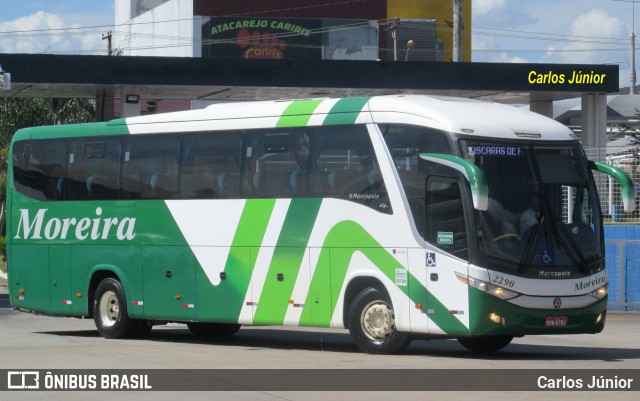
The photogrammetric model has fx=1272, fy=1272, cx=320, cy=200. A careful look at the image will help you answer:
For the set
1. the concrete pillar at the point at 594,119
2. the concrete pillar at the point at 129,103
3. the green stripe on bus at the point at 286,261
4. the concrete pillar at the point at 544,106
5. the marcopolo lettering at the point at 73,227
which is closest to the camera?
the green stripe on bus at the point at 286,261

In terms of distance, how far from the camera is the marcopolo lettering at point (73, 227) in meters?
20.3

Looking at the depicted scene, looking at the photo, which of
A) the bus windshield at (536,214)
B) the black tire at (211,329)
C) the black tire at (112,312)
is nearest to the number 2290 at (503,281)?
the bus windshield at (536,214)

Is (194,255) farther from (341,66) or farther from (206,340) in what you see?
(341,66)

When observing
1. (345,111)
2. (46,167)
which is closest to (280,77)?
(46,167)

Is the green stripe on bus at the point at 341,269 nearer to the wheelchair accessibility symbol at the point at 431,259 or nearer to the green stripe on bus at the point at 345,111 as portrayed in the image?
the wheelchair accessibility symbol at the point at 431,259

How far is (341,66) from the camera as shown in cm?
3381

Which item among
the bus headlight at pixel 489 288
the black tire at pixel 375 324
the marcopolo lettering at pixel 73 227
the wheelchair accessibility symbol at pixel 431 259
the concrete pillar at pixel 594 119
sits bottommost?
the black tire at pixel 375 324

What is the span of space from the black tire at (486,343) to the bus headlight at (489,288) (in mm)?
1845

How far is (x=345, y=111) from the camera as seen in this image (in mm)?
17266

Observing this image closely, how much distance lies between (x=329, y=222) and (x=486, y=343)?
2.75 m

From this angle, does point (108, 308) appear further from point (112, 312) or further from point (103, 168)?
point (103, 168)

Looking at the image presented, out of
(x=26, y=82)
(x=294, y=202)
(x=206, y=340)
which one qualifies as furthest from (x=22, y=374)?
(x=26, y=82)

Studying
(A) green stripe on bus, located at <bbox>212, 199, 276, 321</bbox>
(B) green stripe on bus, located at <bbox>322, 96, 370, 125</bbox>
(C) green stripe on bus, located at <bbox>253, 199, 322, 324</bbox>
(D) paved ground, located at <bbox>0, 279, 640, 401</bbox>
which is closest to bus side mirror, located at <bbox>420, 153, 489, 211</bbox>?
(B) green stripe on bus, located at <bbox>322, 96, 370, 125</bbox>

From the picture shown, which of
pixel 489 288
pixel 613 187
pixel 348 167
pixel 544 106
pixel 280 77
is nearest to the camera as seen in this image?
pixel 489 288
